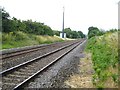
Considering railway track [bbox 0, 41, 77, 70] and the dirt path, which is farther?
railway track [bbox 0, 41, 77, 70]

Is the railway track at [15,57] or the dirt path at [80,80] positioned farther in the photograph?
the railway track at [15,57]

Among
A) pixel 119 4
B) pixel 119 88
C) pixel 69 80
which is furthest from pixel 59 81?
pixel 119 4

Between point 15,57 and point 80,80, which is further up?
point 15,57

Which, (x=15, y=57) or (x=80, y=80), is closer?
(x=80, y=80)

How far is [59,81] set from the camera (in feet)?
35.1

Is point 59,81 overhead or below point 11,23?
below

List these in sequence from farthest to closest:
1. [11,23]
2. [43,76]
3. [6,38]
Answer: [11,23] → [6,38] → [43,76]

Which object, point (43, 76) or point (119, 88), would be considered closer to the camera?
point (119, 88)

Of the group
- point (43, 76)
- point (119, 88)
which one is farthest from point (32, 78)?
point (119, 88)

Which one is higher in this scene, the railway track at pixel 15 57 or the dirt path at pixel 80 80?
the railway track at pixel 15 57

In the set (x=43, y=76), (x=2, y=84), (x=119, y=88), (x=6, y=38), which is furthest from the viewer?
(x=6, y=38)

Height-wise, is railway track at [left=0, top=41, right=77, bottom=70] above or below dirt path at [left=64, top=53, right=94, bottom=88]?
above

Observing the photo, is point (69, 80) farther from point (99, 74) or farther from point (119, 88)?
point (119, 88)

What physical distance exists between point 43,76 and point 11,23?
26176mm
